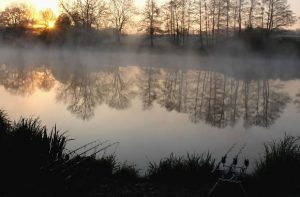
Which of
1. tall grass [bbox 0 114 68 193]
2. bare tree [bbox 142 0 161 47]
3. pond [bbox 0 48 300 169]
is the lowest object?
pond [bbox 0 48 300 169]

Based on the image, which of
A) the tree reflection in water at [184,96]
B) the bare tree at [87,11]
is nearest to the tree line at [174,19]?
the bare tree at [87,11]

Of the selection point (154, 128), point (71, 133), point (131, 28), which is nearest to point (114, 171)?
point (71, 133)

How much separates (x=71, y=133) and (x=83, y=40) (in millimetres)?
53191

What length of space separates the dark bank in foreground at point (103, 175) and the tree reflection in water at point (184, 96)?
18.8 ft

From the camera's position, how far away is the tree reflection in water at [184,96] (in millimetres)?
14703

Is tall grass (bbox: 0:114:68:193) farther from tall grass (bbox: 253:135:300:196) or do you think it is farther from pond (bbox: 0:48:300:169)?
tall grass (bbox: 253:135:300:196)

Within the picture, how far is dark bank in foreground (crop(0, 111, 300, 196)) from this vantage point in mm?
5438

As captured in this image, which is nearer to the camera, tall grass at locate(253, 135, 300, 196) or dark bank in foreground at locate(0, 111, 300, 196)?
dark bank in foreground at locate(0, 111, 300, 196)

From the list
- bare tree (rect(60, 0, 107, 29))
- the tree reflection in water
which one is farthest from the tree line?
the tree reflection in water

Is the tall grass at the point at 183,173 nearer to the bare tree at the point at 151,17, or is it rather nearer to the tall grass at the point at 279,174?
the tall grass at the point at 279,174

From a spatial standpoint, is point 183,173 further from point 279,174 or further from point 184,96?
point 184,96

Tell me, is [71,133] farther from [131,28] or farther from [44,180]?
[131,28]

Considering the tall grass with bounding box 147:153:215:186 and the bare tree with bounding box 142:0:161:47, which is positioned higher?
the bare tree with bounding box 142:0:161:47

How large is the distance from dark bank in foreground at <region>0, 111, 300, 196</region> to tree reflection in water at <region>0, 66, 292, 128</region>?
18.8 feet
